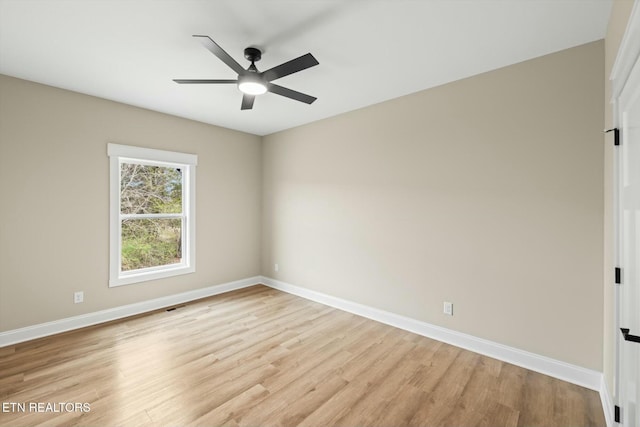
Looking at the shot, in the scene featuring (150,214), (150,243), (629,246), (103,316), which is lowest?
(103,316)

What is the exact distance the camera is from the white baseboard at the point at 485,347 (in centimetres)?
230

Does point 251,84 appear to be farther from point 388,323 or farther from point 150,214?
point 388,323

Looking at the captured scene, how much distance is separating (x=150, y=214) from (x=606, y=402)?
500 centimetres

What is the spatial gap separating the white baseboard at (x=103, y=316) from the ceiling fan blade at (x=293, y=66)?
11.1 ft

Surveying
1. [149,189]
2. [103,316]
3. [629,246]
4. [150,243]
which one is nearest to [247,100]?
[149,189]

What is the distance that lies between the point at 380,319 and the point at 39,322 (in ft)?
12.5

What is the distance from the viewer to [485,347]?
276 centimetres

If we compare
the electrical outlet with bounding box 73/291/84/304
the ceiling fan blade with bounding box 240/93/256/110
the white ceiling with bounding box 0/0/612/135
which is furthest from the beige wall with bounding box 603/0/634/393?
the electrical outlet with bounding box 73/291/84/304

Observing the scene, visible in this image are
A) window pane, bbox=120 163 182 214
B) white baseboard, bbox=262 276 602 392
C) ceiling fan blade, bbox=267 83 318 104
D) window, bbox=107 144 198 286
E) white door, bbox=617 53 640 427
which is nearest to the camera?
white door, bbox=617 53 640 427

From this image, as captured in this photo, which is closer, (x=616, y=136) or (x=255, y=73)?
(x=616, y=136)

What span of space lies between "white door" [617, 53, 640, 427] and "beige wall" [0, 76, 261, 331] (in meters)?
→ 4.56

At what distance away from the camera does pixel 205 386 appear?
2.26m

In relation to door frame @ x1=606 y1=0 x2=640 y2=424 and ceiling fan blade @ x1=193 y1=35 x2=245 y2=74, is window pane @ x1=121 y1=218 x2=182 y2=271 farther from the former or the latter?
door frame @ x1=606 y1=0 x2=640 y2=424

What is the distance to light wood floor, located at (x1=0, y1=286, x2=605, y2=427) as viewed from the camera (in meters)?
1.94
